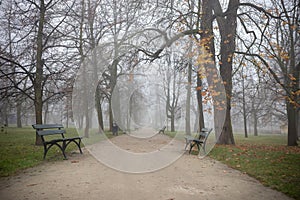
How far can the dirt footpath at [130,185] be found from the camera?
10.9 feet

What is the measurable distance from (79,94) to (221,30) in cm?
823

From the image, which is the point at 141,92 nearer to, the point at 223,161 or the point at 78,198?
the point at 223,161

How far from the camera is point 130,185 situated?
3.81m

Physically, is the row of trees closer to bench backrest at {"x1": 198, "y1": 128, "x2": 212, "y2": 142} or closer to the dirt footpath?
bench backrest at {"x1": 198, "y1": 128, "x2": 212, "y2": 142}

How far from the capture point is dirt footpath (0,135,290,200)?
10.9 ft

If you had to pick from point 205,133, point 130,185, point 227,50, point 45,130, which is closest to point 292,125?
point 227,50

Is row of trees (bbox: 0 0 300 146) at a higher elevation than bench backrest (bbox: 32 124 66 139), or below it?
higher

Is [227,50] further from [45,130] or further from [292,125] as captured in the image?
[45,130]

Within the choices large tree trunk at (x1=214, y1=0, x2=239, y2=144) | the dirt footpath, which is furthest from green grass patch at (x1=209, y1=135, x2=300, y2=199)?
large tree trunk at (x1=214, y1=0, x2=239, y2=144)

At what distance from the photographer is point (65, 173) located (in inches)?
182

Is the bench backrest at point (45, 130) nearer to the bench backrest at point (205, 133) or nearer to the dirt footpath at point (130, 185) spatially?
the dirt footpath at point (130, 185)

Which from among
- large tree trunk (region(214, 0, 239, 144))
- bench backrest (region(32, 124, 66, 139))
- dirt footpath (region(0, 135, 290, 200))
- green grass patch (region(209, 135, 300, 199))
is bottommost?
green grass patch (region(209, 135, 300, 199))

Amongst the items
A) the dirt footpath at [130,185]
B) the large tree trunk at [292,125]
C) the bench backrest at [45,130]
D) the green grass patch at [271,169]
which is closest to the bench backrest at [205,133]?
the green grass patch at [271,169]

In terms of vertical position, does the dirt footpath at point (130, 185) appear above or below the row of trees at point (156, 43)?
below
